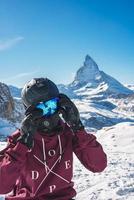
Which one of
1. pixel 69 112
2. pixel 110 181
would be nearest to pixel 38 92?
pixel 69 112

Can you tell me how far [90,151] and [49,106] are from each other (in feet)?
2.29

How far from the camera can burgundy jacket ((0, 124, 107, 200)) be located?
177 inches

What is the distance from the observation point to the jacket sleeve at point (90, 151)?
4.81 metres

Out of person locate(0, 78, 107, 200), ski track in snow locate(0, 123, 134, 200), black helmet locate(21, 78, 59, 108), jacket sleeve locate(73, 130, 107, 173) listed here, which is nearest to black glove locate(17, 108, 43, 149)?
person locate(0, 78, 107, 200)

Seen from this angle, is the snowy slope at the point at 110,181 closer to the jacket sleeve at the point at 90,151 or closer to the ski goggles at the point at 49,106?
the jacket sleeve at the point at 90,151

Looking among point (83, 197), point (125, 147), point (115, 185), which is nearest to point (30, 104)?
point (83, 197)

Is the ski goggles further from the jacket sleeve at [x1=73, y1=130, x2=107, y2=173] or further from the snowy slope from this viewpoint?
the snowy slope

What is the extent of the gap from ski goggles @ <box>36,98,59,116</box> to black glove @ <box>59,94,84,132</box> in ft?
0.24

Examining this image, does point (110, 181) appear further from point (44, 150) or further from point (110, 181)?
point (44, 150)

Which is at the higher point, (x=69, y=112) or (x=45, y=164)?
(x=69, y=112)

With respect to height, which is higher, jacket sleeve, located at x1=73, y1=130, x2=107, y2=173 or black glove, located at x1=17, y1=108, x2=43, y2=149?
black glove, located at x1=17, y1=108, x2=43, y2=149

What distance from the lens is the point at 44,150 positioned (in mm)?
4754

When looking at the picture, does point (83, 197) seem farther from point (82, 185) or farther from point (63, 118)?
point (63, 118)

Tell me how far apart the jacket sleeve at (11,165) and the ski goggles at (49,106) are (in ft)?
1.46
